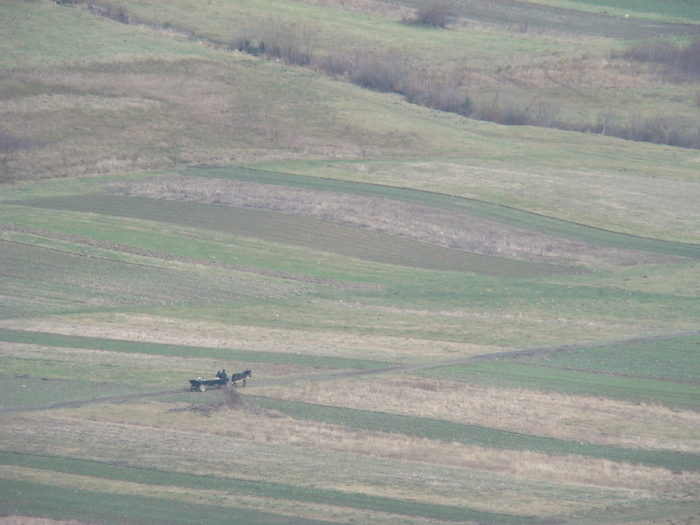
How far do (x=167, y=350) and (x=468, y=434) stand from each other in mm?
10167

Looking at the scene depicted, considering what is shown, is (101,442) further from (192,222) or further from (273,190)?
(273,190)

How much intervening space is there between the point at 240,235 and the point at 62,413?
729 inches

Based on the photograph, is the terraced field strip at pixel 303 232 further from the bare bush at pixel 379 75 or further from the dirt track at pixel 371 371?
the bare bush at pixel 379 75

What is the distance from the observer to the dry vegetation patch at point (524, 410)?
21.3 m

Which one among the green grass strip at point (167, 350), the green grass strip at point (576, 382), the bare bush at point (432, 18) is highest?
the bare bush at point (432, 18)

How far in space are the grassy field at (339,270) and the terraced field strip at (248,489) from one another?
74 mm

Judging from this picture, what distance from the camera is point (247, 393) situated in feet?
74.4

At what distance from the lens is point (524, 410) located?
2258cm

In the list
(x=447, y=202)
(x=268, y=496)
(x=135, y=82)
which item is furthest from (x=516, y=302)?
(x=135, y=82)

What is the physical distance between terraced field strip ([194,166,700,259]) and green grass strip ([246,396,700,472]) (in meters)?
21.0

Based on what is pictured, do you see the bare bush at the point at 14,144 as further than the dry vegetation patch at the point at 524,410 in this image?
Yes

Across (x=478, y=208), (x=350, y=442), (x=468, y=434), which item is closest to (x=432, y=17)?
(x=478, y=208)

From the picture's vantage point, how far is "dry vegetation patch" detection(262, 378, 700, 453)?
21.3 meters

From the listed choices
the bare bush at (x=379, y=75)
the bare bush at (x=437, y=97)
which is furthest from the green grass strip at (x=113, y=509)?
the bare bush at (x=379, y=75)
